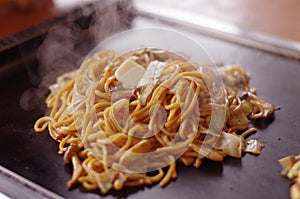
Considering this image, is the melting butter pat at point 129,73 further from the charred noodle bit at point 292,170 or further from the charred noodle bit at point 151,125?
the charred noodle bit at point 292,170

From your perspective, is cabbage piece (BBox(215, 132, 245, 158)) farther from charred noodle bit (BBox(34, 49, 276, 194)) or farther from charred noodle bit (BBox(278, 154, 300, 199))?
charred noodle bit (BBox(278, 154, 300, 199))

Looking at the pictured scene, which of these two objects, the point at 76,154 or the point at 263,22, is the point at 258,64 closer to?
the point at 263,22

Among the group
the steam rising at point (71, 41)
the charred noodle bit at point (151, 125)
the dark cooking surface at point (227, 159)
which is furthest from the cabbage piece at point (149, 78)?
the steam rising at point (71, 41)

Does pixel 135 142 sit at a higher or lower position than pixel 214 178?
higher

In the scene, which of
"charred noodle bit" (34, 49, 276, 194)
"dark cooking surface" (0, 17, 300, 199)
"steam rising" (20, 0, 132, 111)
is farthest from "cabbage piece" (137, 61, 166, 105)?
"steam rising" (20, 0, 132, 111)

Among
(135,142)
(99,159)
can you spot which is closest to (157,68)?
(135,142)

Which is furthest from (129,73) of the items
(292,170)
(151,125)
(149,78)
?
(292,170)
